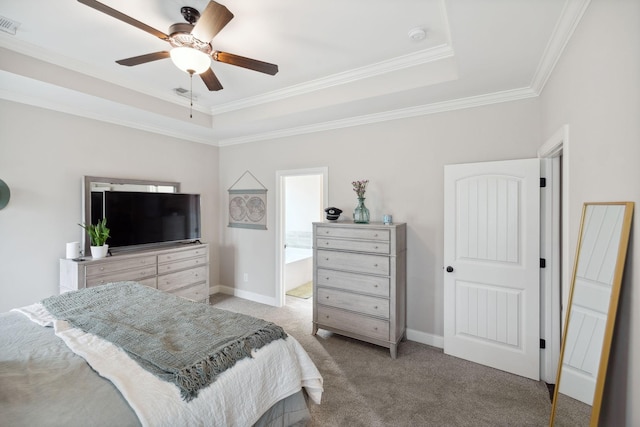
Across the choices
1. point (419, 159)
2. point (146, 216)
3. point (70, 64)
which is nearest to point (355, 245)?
point (419, 159)

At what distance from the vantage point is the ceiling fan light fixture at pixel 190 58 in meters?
1.90

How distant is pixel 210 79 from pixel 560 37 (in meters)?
2.44

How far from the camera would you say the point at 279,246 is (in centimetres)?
432

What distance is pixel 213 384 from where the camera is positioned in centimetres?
131

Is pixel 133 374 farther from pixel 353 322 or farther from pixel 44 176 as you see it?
pixel 44 176

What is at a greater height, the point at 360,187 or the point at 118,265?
the point at 360,187

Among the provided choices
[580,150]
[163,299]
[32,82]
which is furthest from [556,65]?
[32,82]

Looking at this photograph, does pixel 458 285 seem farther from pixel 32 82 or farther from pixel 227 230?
pixel 32 82

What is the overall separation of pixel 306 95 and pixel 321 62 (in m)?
0.58

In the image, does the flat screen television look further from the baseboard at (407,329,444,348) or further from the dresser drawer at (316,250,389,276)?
the baseboard at (407,329,444,348)

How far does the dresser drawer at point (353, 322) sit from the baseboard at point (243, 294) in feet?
4.23

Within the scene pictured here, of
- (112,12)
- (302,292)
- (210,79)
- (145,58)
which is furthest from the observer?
(302,292)

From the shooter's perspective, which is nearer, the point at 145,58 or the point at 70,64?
the point at 145,58

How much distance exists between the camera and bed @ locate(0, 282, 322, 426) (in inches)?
43.1
